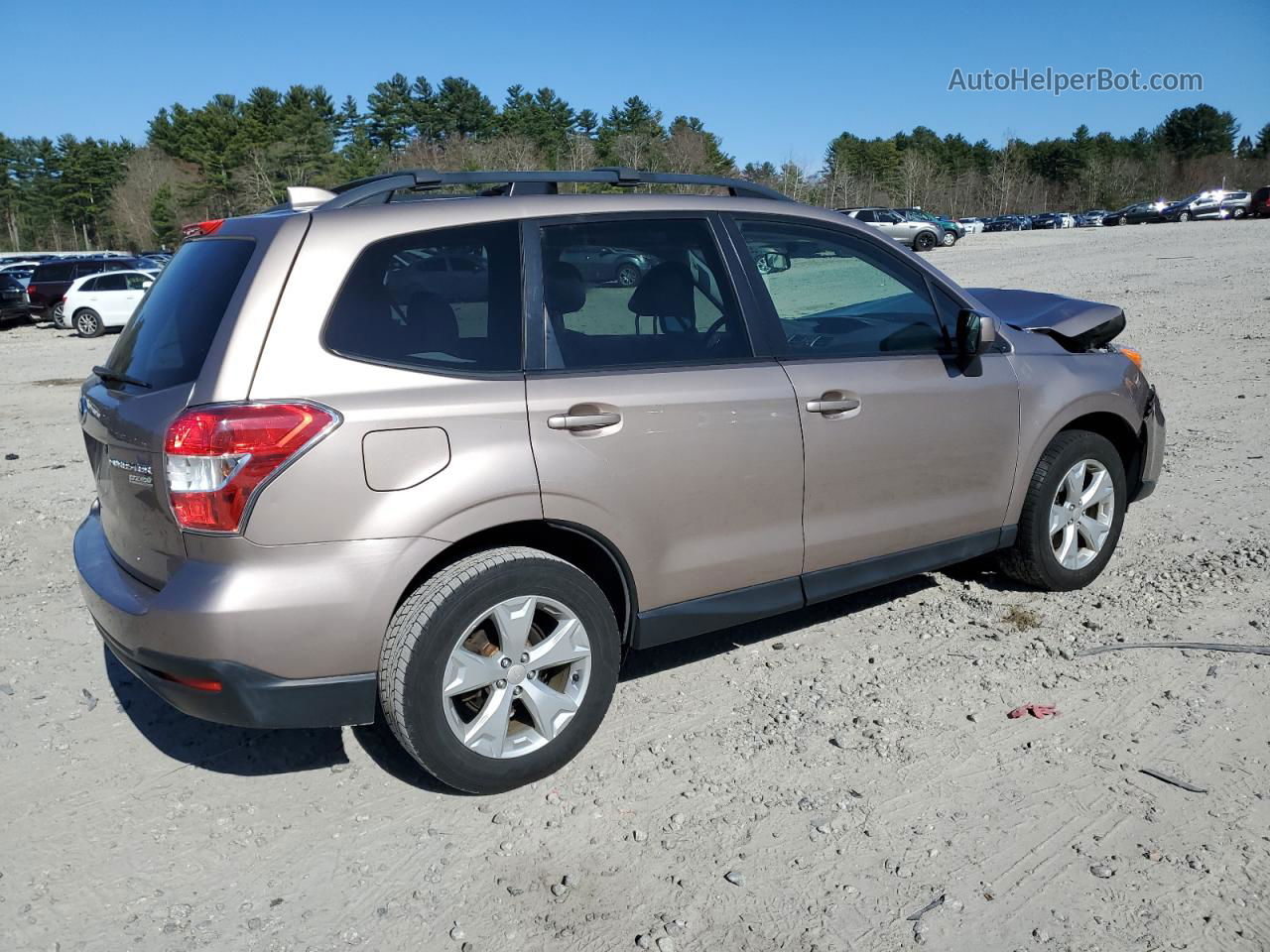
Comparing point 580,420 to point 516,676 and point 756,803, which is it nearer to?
point 516,676

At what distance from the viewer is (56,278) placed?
27578 millimetres

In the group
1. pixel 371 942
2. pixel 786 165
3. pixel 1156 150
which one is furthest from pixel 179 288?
pixel 1156 150

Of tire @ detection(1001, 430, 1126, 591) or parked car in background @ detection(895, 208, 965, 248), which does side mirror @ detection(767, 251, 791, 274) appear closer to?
tire @ detection(1001, 430, 1126, 591)

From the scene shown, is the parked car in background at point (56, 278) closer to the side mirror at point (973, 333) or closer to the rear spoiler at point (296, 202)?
the rear spoiler at point (296, 202)

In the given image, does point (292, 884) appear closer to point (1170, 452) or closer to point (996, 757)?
point (996, 757)

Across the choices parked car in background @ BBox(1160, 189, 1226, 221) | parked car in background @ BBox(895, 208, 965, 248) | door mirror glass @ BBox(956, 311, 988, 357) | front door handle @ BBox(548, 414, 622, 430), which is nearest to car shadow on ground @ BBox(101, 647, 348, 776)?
front door handle @ BBox(548, 414, 622, 430)

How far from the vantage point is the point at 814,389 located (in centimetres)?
387

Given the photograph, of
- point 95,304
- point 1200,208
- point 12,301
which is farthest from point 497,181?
point 1200,208

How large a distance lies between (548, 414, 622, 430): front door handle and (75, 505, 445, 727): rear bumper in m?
0.55

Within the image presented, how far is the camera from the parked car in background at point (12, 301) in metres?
26.0

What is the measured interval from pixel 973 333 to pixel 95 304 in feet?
79.4

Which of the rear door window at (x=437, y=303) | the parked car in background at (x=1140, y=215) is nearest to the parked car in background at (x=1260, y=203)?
the parked car in background at (x=1140, y=215)

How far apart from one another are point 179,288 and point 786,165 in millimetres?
77938

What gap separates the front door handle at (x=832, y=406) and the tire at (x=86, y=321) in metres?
24.1
